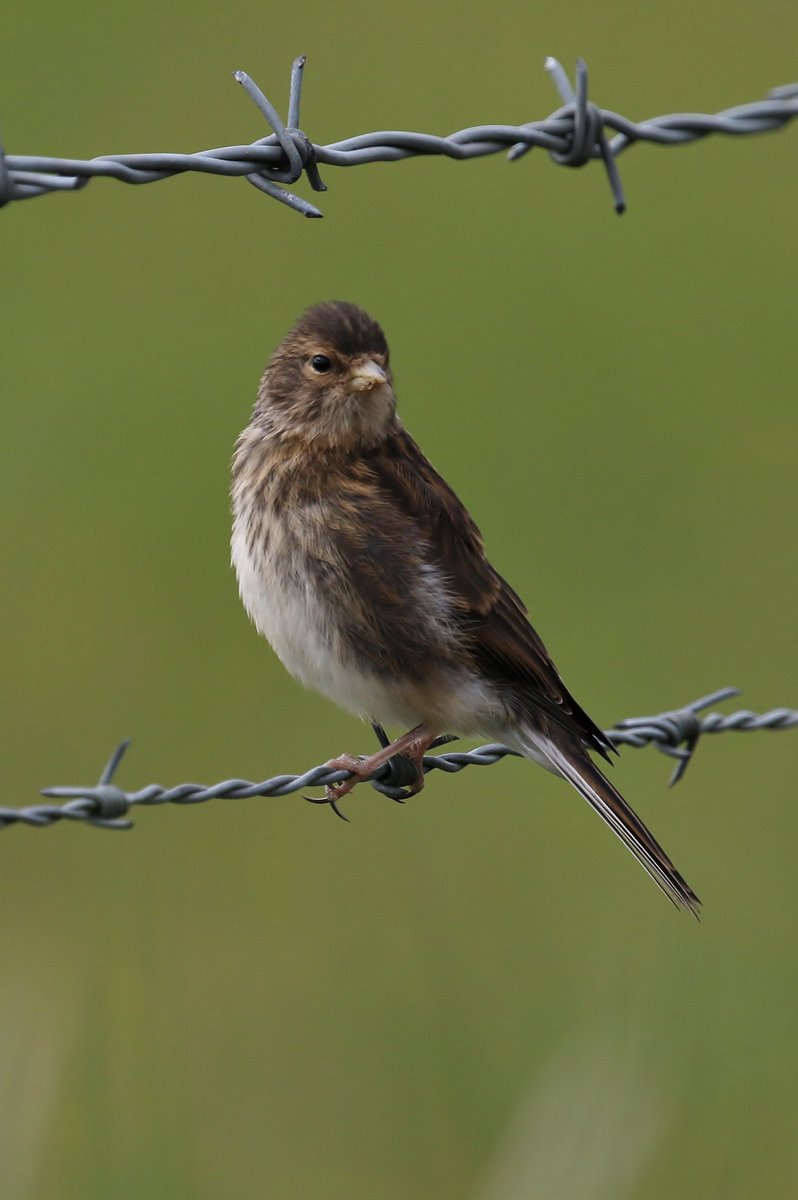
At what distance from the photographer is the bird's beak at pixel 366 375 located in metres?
5.84

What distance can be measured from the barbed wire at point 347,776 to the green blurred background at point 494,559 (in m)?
0.52

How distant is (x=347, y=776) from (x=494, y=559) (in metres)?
5.13

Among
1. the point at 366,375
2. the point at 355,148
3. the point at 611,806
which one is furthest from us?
the point at 366,375

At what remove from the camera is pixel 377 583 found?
5.75 metres

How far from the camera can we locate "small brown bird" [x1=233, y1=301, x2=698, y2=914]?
5.73 meters

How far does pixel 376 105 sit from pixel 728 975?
30.6ft

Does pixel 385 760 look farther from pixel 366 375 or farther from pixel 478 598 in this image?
pixel 366 375

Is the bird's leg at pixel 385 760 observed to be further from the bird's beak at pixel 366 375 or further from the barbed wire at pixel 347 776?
the bird's beak at pixel 366 375

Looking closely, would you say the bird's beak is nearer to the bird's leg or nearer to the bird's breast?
the bird's breast

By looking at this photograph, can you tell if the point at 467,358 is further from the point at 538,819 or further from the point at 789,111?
the point at 789,111

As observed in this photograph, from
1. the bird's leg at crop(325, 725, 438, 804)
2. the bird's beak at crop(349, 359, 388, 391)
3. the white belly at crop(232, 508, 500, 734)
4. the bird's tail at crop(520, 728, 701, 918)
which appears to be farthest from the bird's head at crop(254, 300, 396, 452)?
the bird's tail at crop(520, 728, 701, 918)

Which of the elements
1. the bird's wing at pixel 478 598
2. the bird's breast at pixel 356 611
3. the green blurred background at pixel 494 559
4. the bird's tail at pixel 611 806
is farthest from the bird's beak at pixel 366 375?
the green blurred background at pixel 494 559

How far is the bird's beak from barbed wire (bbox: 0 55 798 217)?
1090mm

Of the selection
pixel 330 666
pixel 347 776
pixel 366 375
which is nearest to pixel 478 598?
pixel 330 666
